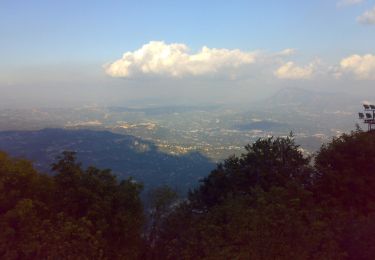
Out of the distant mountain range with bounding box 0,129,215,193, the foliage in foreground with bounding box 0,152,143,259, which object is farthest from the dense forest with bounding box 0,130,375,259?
the distant mountain range with bounding box 0,129,215,193

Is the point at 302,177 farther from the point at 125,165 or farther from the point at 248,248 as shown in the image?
the point at 125,165

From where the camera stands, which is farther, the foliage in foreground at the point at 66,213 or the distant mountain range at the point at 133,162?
the distant mountain range at the point at 133,162

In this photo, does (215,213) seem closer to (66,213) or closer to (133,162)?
(66,213)

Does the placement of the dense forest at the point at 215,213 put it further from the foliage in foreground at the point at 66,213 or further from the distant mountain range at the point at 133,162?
the distant mountain range at the point at 133,162

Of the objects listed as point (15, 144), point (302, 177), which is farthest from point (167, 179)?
point (302, 177)

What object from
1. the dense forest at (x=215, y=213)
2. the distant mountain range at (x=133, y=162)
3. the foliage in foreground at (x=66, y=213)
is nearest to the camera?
the dense forest at (x=215, y=213)

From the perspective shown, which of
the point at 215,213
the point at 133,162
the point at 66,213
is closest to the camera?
the point at 66,213

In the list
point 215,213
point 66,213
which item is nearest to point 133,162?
point 215,213

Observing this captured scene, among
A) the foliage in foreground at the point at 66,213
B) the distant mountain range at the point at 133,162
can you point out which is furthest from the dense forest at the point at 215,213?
the distant mountain range at the point at 133,162
